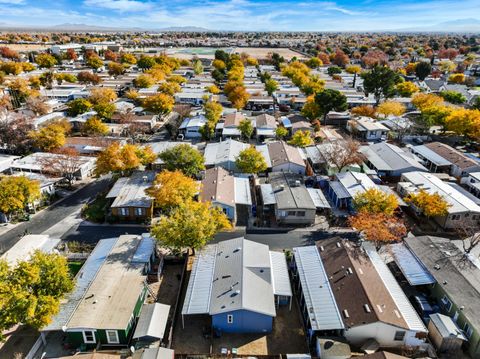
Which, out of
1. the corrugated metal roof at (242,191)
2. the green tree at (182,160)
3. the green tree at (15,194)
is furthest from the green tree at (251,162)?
the green tree at (15,194)

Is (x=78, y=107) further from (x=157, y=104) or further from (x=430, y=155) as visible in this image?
(x=430, y=155)

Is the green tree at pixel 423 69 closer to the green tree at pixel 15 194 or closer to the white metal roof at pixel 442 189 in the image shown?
the white metal roof at pixel 442 189

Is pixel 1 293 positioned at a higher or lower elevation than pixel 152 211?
higher

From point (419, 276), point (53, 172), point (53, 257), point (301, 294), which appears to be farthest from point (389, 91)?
point (53, 257)

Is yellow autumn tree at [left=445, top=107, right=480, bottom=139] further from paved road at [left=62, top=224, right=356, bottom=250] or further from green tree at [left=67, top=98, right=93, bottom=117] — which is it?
green tree at [left=67, top=98, right=93, bottom=117]

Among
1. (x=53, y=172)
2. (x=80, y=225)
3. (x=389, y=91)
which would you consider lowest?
(x=80, y=225)

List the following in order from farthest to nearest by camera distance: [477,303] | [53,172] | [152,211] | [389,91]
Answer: [389,91]
[53,172]
[152,211]
[477,303]

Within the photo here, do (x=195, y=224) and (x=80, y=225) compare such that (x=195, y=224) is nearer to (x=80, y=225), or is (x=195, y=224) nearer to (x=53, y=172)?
(x=80, y=225)
